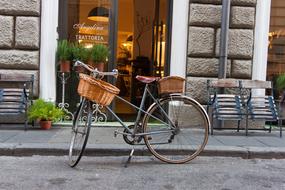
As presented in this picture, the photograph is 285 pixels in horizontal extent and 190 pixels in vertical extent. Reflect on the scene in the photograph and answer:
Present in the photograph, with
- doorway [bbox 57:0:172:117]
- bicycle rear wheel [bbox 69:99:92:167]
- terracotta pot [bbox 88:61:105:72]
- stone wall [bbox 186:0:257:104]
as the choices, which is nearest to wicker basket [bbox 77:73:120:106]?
bicycle rear wheel [bbox 69:99:92:167]

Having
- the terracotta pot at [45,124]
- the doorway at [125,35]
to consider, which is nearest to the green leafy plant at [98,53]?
the doorway at [125,35]

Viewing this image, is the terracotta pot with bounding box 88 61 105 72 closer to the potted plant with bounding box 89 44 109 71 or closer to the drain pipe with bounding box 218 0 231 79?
the potted plant with bounding box 89 44 109 71

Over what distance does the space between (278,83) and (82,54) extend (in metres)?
3.78

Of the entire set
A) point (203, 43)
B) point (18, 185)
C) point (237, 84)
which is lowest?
point (18, 185)

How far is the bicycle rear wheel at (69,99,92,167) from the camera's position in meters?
6.13

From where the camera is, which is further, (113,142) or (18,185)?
(113,142)

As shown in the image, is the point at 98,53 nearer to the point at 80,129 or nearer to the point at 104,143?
the point at 104,143

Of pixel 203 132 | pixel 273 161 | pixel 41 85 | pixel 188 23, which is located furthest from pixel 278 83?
pixel 41 85

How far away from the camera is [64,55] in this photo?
8852mm

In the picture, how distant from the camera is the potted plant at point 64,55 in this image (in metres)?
8.86

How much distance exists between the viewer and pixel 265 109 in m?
8.51

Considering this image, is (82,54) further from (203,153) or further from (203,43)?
(203,153)

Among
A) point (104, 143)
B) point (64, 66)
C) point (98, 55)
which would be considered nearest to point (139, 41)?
point (98, 55)

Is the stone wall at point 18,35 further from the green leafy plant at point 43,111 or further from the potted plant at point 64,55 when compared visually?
the green leafy plant at point 43,111
